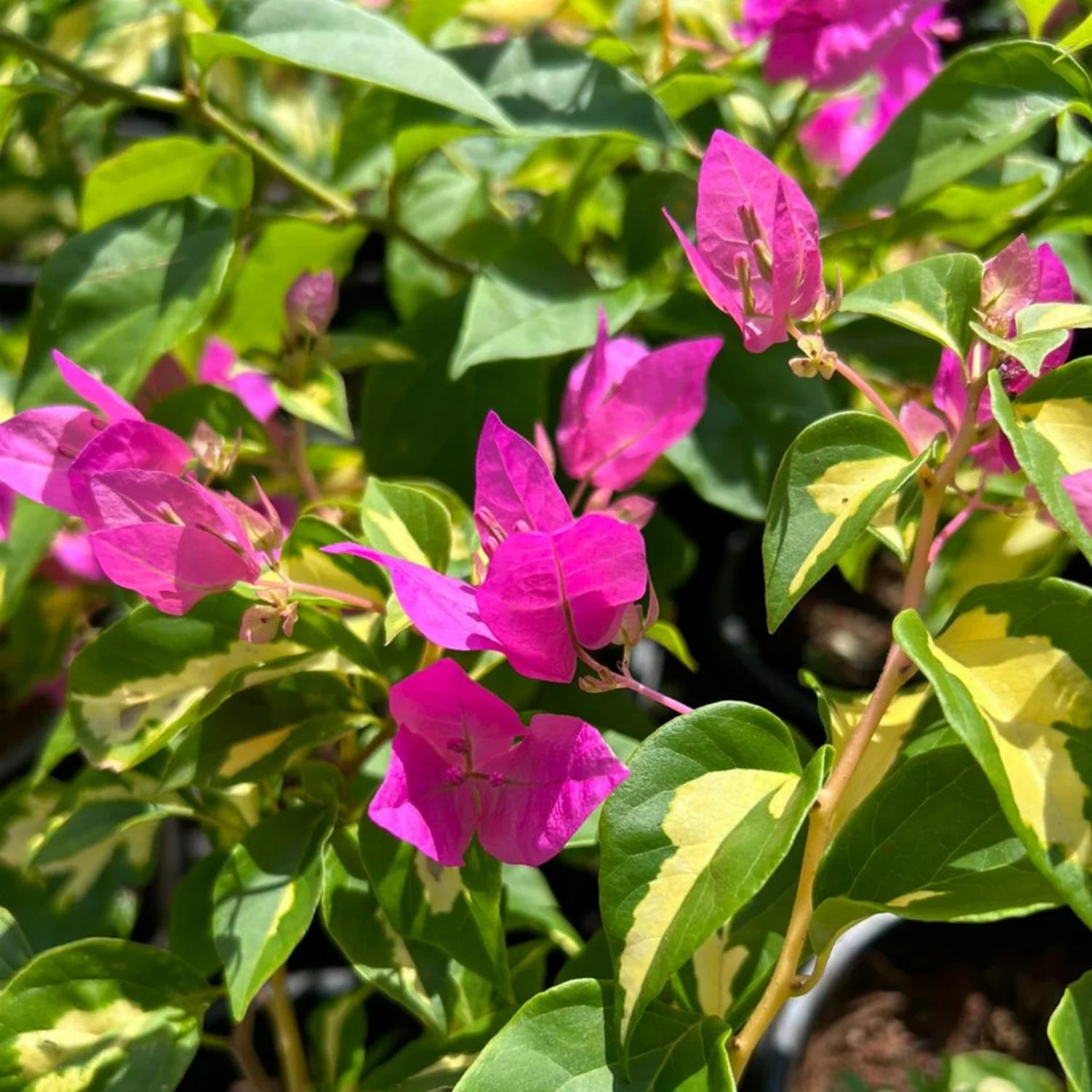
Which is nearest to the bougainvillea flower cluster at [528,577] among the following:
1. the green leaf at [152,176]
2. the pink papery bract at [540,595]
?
the pink papery bract at [540,595]

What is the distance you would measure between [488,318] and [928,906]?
1.10ft

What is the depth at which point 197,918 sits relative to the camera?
0.51m

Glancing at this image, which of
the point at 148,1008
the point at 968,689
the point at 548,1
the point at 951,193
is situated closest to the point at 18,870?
the point at 148,1008

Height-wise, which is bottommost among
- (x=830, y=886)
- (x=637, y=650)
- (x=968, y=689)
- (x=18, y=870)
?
(x=637, y=650)

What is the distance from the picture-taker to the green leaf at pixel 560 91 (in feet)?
1.87

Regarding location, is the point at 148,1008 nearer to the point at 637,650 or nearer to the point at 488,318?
the point at 488,318

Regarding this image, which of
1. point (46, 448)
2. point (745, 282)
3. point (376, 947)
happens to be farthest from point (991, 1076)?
point (46, 448)

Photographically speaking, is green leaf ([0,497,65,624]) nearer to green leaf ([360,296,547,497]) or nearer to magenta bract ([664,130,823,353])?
green leaf ([360,296,547,497])

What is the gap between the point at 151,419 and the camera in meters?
0.57

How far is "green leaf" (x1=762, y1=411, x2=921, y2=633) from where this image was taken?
0.34m

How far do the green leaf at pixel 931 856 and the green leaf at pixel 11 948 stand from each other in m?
0.33

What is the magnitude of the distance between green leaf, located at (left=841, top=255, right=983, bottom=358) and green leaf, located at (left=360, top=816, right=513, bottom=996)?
24cm

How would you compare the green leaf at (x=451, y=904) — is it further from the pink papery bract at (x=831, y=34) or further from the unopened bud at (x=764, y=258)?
the pink papery bract at (x=831, y=34)

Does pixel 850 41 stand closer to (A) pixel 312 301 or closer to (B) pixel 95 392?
(A) pixel 312 301
